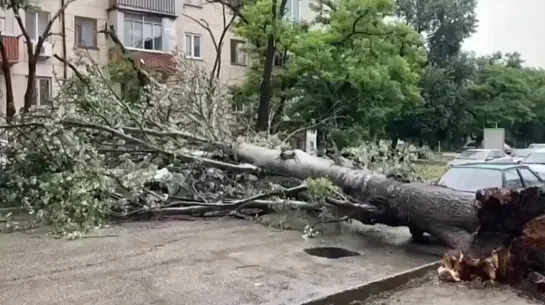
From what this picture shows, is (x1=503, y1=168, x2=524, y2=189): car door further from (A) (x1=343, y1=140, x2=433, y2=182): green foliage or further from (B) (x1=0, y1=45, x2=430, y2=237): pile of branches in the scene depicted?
(B) (x1=0, y1=45, x2=430, y2=237): pile of branches

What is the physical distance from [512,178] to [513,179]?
0.03 m

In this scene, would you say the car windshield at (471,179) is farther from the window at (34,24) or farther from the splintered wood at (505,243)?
the window at (34,24)

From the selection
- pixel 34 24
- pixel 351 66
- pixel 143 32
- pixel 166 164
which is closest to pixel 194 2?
pixel 143 32

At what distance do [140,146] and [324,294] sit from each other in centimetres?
569

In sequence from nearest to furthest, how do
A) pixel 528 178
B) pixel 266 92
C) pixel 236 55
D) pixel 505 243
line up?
pixel 505 243, pixel 528 178, pixel 266 92, pixel 236 55

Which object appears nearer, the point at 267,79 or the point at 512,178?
the point at 512,178

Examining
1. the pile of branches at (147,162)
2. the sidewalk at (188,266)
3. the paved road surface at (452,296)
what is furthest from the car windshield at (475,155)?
the paved road surface at (452,296)

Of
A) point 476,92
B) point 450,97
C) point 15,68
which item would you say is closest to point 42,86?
point 15,68

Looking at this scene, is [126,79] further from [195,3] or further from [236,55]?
[236,55]

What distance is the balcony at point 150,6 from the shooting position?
846 inches

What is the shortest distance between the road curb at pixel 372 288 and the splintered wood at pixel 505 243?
0.25 m

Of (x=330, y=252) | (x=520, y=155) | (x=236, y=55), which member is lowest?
(x=520, y=155)

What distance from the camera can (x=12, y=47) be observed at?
18562mm

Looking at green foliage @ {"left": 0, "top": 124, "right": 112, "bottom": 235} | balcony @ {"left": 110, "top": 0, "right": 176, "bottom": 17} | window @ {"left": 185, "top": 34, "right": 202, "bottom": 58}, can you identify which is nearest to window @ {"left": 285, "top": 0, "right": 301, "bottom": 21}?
window @ {"left": 185, "top": 34, "right": 202, "bottom": 58}
